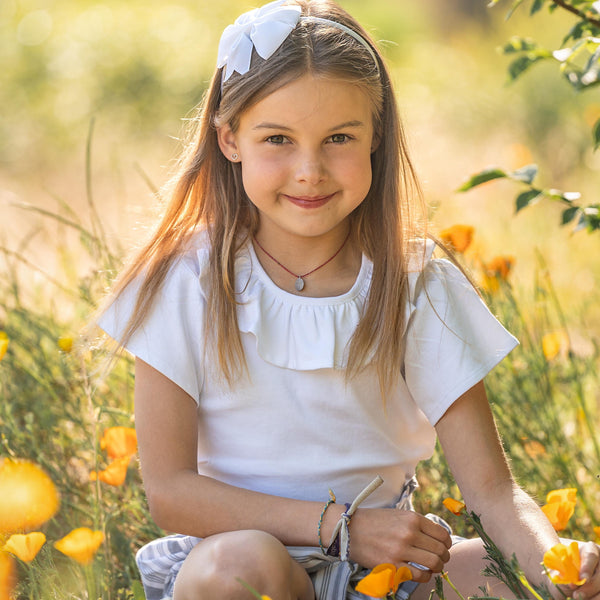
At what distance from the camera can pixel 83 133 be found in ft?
18.2

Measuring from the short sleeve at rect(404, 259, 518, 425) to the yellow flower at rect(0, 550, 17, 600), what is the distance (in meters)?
0.64

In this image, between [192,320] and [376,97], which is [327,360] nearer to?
[192,320]

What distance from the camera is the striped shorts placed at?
1256 mm

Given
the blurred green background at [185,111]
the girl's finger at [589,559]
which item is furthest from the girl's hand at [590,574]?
the blurred green background at [185,111]

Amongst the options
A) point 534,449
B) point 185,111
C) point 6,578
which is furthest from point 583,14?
point 185,111

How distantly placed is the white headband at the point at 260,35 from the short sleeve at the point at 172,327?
32cm

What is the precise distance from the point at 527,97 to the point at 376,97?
11.4ft

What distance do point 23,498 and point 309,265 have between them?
1.87 feet

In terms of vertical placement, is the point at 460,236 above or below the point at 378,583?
above

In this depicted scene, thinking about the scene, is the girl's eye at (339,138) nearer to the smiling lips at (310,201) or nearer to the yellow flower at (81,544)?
the smiling lips at (310,201)

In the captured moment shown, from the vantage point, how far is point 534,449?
174 centimetres

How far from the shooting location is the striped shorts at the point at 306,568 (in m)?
1.26

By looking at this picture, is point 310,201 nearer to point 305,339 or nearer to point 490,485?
point 305,339

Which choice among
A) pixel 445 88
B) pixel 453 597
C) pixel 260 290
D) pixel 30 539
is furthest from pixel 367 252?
pixel 445 88
